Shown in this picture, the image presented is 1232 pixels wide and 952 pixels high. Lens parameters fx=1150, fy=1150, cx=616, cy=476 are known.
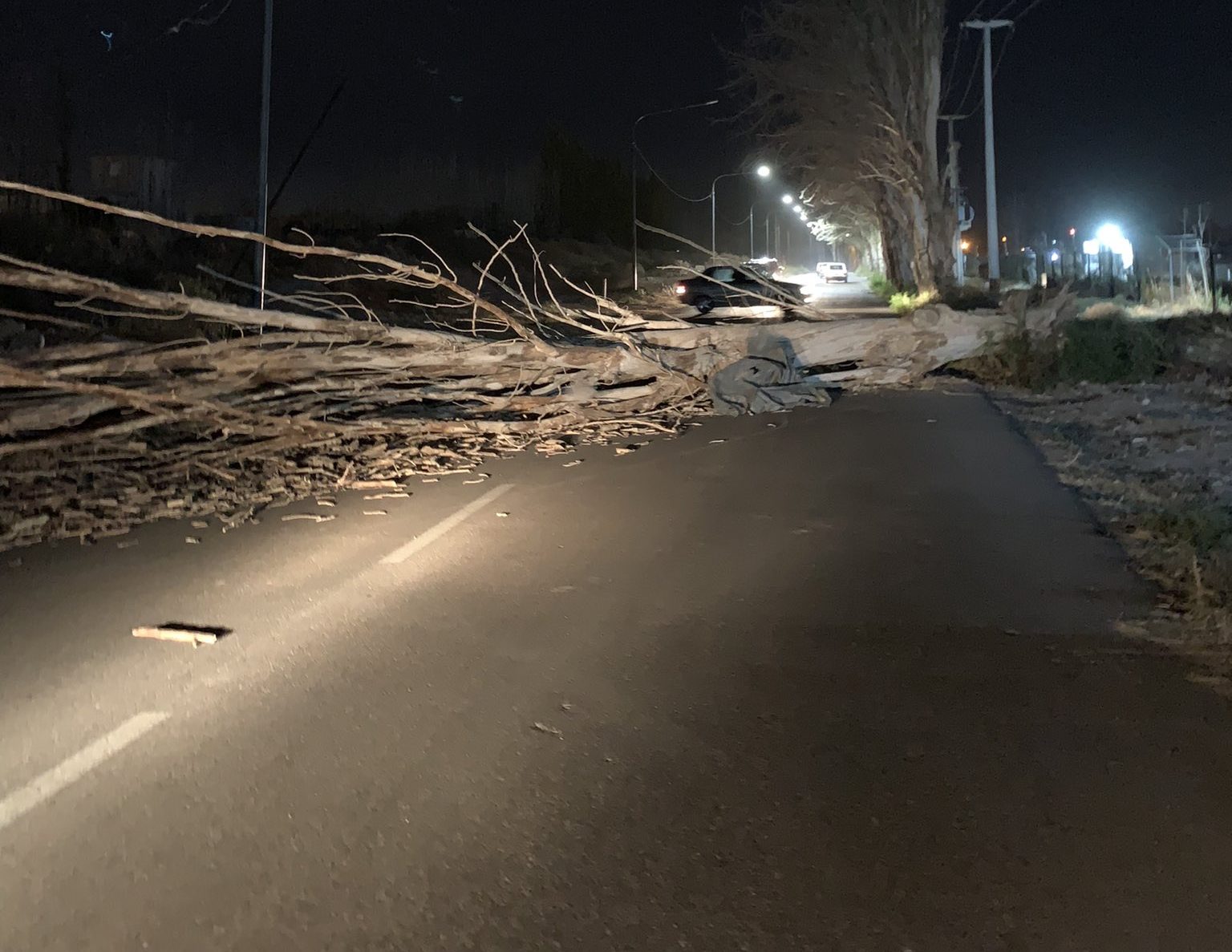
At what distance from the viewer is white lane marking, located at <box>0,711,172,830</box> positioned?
4.31 meters

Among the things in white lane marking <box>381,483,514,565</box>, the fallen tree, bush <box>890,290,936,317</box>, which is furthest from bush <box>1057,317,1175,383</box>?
bush <box>890,290,936,317</box>

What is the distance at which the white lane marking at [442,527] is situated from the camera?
7.97 metres

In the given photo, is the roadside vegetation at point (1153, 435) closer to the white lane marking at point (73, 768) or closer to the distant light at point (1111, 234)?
the white lane marking at point (73, 768)

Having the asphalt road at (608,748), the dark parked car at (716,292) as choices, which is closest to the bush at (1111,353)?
the asphalt road at (608,748)

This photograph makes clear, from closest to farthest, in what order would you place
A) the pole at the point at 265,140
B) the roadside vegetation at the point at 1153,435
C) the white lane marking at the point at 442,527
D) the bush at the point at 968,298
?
1. the roadside vegetation at the point at 1153,435
2. the white lane marking at the point at 442,527
3. the pole at the point at 265,140
4. the bush at the point at 968,298

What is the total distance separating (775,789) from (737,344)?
11.8 meters

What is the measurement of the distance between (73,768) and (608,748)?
216 centimetres

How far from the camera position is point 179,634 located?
247 inches

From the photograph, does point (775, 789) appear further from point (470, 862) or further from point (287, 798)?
point (287, 798)

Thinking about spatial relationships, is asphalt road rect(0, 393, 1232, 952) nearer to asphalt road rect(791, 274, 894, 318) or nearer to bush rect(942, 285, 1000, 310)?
bush rect(942, 285, 1000, 310)

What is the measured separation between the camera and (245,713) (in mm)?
5176

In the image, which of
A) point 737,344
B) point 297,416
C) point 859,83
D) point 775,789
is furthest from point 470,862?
point 859,83

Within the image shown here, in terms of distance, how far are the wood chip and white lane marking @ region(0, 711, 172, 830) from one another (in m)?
1.00

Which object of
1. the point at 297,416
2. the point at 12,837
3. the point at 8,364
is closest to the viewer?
the point at 12,837
